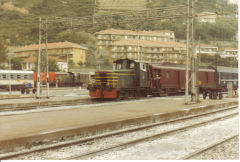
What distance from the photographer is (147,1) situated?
28.0 m

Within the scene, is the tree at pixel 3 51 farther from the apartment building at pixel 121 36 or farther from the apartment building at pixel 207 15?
the apartment building at pixel 207 15

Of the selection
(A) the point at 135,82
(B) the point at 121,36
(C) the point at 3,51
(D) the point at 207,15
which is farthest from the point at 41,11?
(B) the point at 121,36

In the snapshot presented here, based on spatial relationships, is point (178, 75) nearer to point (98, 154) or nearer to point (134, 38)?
point (98, 154)

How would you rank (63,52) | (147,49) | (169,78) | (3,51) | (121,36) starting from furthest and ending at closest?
(63,52)
(121,36)
(147,49)
(3,51)
(169,78)

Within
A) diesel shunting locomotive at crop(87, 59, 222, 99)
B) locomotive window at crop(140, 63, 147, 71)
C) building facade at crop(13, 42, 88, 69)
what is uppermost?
building facade at crop(13, 42, 88, 69)

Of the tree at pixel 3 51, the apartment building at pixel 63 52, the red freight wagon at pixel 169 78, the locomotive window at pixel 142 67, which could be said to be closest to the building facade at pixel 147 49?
the apartment building at pixel 63 52

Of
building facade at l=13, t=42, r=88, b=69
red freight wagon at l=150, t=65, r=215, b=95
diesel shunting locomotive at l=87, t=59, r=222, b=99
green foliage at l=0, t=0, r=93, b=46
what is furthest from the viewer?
building facade at l=13, t=42, r=88, b=69

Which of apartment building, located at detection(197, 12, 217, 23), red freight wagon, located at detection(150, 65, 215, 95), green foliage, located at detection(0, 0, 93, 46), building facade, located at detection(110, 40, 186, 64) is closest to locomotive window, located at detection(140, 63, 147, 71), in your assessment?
red freight wagon, located at detection(150, 65, 215, 95)

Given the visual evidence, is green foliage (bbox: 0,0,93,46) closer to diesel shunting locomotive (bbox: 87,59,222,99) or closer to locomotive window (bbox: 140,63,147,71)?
diesel shunting locomotive (bbox: 87,59,222,99)

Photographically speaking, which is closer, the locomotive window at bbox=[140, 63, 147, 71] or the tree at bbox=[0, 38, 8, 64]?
the locomotive window at bbox=[140, 63, 147, 71]

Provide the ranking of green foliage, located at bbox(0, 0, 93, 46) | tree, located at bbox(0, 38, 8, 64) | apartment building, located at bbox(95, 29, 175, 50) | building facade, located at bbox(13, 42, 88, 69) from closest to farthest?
green foliage, located at bbox(0, 0, 93, 46) → tree, located at bbox(0, 38, 8, 64) → apartment building, located at bbox(95, 29, 175, 50) → building facade, located at bbox(13, 42, 88, 69)

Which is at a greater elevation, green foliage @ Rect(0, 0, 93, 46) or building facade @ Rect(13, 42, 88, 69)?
building facade @ Rect(13, 42, 88, 69)

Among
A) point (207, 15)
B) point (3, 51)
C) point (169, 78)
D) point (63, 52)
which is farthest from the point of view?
point (63, 52)

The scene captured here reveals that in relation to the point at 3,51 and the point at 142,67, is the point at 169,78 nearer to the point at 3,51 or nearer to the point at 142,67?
the point at 142,67
